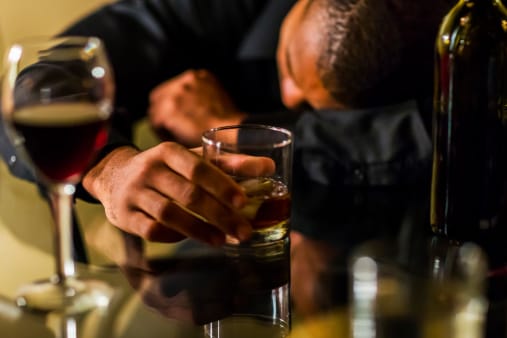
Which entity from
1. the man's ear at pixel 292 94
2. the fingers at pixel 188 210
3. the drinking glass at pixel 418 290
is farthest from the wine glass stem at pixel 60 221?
the man's ear at pixel 292 94

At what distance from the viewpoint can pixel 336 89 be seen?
1222 mm

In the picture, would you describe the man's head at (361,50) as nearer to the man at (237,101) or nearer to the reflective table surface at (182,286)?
the man at (237,101)

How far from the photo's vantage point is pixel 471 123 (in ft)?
3.12

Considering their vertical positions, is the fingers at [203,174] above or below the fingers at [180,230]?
above

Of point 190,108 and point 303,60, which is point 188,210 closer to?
point 303,60

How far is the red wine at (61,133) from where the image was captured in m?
0.77

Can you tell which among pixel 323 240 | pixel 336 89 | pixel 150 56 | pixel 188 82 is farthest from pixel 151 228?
pixel 150 56

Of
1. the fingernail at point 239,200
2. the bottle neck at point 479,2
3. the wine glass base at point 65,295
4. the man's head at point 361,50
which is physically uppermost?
the bottle neck at point 479,2

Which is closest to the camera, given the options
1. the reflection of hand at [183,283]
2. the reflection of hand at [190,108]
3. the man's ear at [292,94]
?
the reflection of hand at [183,283]

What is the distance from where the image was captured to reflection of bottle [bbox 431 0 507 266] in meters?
0.93

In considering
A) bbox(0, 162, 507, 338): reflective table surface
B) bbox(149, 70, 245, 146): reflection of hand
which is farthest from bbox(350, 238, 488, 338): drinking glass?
bbox(149, 70, 245, 146): reflection of hand

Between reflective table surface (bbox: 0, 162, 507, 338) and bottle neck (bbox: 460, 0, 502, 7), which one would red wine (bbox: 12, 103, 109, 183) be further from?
bottle neck (bbox: 460, 0, 502, 7)

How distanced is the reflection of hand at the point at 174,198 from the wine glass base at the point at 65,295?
112 millimetres

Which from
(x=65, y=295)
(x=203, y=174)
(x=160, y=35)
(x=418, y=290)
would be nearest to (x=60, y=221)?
(x=65, y=295)
